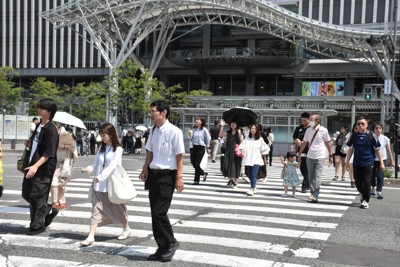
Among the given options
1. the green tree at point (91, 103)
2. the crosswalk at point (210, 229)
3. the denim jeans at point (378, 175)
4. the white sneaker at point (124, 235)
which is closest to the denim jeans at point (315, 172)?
the crosswalk at point (210, 229)

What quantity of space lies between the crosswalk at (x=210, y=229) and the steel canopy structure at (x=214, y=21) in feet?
113

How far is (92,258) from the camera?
543 centimetres

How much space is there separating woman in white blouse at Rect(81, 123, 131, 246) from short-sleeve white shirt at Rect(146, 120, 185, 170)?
0.83m

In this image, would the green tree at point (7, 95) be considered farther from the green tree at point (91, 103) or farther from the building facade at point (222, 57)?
the building facade at point (222, 57)

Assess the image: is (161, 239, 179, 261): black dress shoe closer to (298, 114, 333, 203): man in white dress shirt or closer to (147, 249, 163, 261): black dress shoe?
(147, 249, 163, 261): black dress shoe

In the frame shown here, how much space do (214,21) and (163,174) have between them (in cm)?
4699

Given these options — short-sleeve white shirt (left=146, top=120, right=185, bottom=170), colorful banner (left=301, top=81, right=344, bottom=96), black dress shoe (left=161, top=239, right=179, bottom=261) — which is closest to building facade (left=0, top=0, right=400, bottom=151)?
colorful banner (left=301, top=81, right=344, bottom=96)

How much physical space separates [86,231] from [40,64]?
6266 centimetres

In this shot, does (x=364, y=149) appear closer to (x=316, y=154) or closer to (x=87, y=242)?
(x=316, y=154)

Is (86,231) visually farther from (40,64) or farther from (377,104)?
(40,64)

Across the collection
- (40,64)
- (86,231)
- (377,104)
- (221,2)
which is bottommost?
(86,231)

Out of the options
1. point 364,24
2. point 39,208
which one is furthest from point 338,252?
point 364,24

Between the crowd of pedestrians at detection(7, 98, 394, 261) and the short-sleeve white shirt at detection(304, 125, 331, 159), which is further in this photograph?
the short-sleeve white shirt at detection(304, 125, 331, 159)

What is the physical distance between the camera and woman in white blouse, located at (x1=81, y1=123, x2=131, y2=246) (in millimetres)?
6047
